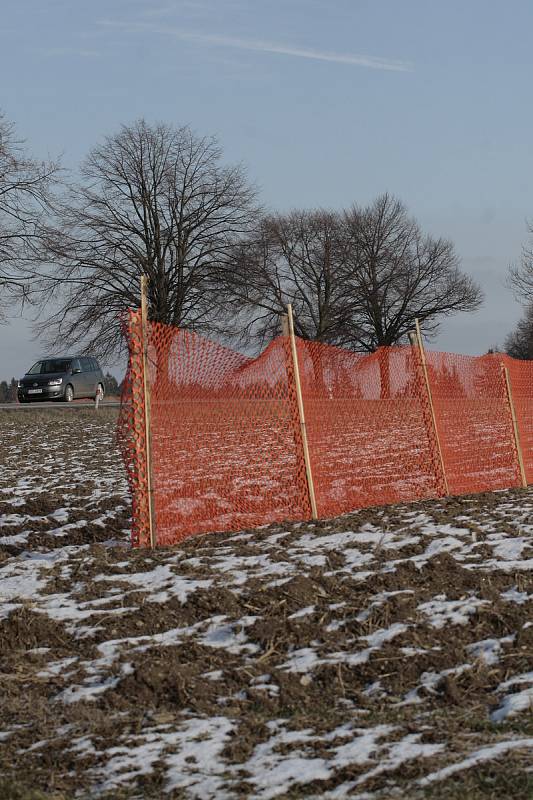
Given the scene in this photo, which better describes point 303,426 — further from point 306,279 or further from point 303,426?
point 306,279

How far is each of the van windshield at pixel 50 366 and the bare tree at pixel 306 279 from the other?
35.0ft

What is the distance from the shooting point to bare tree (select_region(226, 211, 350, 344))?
43.8 metres

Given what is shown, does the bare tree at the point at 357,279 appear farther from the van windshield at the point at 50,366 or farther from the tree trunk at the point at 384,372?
the tree trunk at the point at 384,372

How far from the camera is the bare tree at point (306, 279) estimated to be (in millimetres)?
43750

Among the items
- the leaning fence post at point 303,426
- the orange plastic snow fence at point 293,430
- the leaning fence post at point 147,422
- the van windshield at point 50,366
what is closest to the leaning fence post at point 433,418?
the orange plastic snow fence at point 293,430

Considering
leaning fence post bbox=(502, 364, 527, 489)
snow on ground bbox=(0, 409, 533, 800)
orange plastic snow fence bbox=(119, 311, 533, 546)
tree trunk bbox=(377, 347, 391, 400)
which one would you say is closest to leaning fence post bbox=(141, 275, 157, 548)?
orange plastic snow fence bbox=(119, 311, 533, 546)

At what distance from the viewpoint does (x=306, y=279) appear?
152 feet

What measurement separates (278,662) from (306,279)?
42.0m

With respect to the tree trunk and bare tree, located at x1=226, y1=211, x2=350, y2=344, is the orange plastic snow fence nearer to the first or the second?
the tree trunk

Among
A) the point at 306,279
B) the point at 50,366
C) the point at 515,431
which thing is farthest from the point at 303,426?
the point at 306,279

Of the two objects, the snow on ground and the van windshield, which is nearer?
the snow on ground

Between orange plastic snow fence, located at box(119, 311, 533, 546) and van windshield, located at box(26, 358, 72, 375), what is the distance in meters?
22.5

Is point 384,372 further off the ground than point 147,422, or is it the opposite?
point 384,372

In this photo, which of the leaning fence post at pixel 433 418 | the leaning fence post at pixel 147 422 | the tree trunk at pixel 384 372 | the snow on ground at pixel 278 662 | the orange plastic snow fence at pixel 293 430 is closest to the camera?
the snow on ground at pixel 278 662
